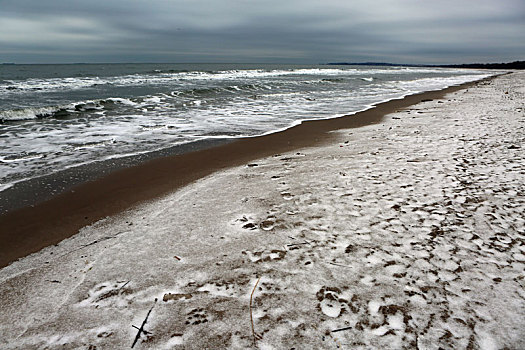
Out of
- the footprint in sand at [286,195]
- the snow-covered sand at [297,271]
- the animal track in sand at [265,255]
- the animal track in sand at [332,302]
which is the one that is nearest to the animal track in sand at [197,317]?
the snow-covered sand at [297,271]

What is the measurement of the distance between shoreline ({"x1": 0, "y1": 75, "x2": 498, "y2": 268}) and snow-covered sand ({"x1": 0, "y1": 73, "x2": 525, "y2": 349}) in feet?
1.25

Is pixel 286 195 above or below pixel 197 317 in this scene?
above

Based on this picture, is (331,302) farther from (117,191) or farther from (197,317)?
(117,191)

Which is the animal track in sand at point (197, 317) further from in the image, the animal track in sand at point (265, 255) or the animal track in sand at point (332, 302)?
the animal track in sand at point (332, 302)

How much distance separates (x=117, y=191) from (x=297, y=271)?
3846 millimetres

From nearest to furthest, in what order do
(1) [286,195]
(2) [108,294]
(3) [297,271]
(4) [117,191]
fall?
(2) [108,294] → (3) [297,271] → (1) [286,195] → (4) [117,191]

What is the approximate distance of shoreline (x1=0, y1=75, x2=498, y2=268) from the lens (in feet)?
12.9

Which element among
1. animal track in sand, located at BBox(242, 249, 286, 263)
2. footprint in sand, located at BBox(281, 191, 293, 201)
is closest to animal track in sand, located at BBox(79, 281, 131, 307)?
animal track in sand, located at BBox(242, 249, 286, 263)

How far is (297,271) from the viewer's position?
296 centimetres

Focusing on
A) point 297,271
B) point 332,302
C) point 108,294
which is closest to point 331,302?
point 332,302

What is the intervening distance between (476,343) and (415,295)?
0.52 m

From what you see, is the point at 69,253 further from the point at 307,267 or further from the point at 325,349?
the point at 325,349

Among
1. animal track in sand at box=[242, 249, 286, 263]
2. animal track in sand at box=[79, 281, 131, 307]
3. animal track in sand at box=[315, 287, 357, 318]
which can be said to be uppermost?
animal track in sand at box=[242, 249, 286, 263]

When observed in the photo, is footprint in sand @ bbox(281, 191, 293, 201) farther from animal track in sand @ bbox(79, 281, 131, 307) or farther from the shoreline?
animal track in sand @ bbox(79, 281, 131, 307)
